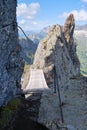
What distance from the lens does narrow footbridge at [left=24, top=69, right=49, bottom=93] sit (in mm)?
64438

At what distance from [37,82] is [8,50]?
3692 centimetres

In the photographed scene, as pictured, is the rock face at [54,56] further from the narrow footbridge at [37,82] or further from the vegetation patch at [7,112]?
the vegetation patch at [7,112]

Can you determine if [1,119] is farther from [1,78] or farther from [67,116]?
[67,116]

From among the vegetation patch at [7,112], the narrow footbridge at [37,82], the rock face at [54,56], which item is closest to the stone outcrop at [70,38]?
the rock face at [54,56]

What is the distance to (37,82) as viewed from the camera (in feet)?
239

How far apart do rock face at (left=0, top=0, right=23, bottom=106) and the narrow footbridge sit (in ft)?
69.1

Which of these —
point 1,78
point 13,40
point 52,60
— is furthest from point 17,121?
point 52,60

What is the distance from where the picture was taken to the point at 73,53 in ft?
447

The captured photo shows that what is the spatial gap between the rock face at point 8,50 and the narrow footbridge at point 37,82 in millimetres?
21072

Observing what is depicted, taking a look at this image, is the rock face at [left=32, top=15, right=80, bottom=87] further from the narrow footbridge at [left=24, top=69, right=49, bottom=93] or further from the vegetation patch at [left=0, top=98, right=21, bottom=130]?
the vegetation patch at [left=0, top=98, right=21, bottom=130]

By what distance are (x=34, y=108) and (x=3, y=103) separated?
12.8m

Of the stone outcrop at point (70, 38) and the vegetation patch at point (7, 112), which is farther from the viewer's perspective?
the stone outcrop at point (70, 38)

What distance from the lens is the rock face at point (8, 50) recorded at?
33.2m

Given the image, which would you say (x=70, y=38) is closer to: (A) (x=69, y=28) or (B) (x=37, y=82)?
(A) (x=69, y=28)
